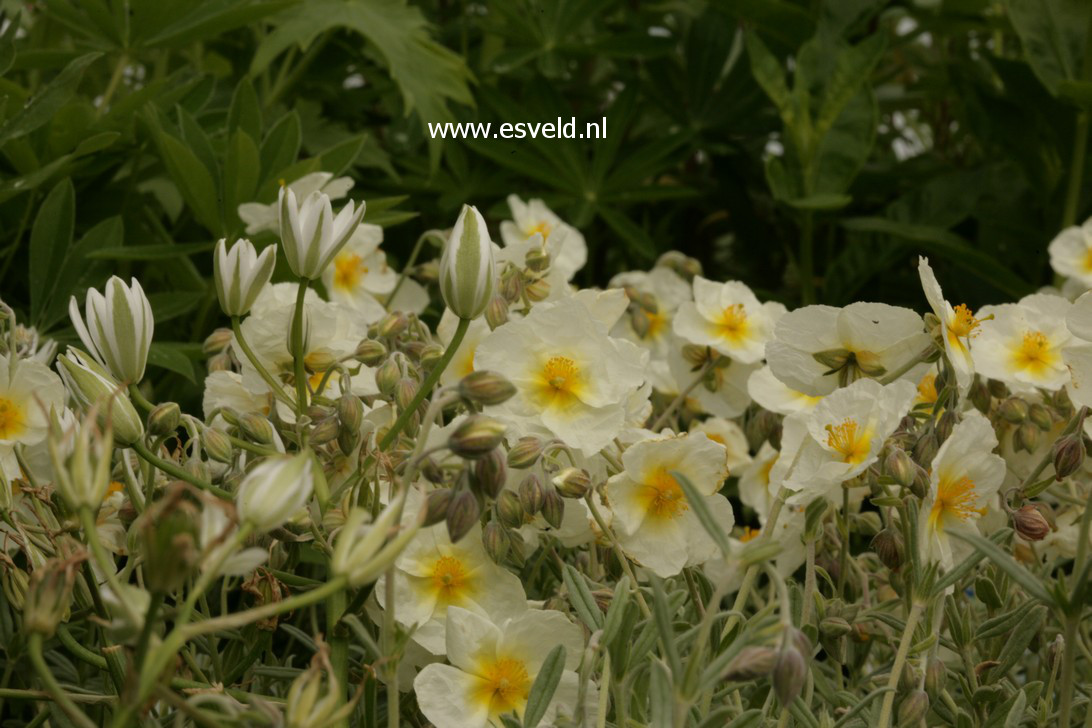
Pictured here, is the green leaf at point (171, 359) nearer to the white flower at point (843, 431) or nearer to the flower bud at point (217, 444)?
the flower bud at point (217, 444)

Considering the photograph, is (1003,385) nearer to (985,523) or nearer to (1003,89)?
(985,523)

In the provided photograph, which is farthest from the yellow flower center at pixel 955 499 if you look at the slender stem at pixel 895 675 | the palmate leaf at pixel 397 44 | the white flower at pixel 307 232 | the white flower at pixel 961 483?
the palmate leaf at pixel 397 44

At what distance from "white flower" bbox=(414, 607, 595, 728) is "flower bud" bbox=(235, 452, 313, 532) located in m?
0.23

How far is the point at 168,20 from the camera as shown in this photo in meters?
1.21

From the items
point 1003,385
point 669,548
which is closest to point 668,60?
point 1003,385

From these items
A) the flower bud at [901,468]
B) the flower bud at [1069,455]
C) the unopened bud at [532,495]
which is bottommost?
the flower bud at [1069,455]

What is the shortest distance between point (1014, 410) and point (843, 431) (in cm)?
20

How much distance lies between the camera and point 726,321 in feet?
3.55

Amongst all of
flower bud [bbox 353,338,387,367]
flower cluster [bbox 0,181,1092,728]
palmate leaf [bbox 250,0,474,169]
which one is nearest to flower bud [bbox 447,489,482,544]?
flower cluster [bbox 0,181,1092,728]

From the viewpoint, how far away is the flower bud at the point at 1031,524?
29.0 inches

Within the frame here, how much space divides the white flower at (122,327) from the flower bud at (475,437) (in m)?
0.22

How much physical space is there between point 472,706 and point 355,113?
102 centimetres

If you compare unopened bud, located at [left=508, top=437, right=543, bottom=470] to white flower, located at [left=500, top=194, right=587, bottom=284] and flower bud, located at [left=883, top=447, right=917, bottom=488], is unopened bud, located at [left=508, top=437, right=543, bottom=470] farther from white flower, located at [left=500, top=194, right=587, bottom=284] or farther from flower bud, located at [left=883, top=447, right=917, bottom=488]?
white flower, located at [left=500, top=194, right=587, bottom=284]

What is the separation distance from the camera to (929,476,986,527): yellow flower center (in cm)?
75
